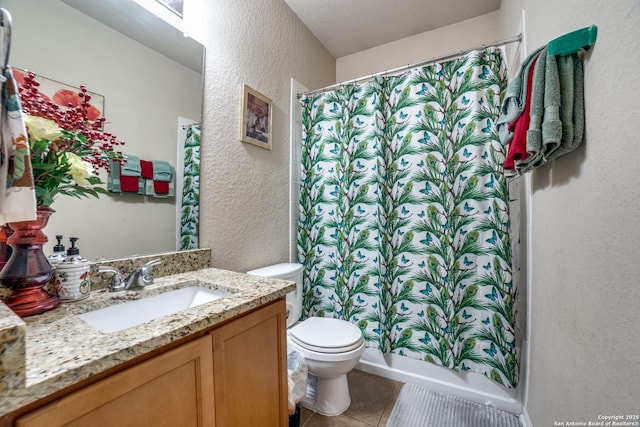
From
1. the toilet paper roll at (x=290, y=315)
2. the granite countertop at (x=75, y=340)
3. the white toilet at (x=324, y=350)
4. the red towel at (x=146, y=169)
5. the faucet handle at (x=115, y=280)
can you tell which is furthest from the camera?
the toilet paper roll at (x=290, y=315)

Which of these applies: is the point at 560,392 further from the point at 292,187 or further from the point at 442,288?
the point at 292,187

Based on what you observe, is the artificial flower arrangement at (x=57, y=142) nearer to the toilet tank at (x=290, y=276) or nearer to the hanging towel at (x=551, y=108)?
the toilet tank at (x=290, y=276)

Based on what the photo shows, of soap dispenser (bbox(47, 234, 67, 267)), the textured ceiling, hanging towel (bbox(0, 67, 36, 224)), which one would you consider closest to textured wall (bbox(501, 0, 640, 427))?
the textured ceiling

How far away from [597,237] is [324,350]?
115 centimetres

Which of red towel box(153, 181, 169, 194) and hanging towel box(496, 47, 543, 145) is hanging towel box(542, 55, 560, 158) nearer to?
hanging towel box(496, 47, 543, 145)

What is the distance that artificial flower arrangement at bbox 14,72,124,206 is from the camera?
27.8 inches

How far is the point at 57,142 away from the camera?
754 millimetres

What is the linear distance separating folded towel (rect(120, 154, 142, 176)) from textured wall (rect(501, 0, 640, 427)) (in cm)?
152

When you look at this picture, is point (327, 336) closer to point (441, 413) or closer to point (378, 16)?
point (441, 413)

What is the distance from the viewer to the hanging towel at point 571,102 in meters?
0.78

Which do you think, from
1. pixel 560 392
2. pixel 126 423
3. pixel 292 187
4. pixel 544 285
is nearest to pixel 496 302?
pixel 544 285

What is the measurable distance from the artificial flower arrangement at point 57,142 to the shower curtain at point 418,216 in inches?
51.6

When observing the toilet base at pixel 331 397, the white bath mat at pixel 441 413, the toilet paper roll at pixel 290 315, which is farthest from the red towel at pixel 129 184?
the white bath mat at pixel 441 413

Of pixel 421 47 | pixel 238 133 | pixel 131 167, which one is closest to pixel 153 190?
pixel 131 167
